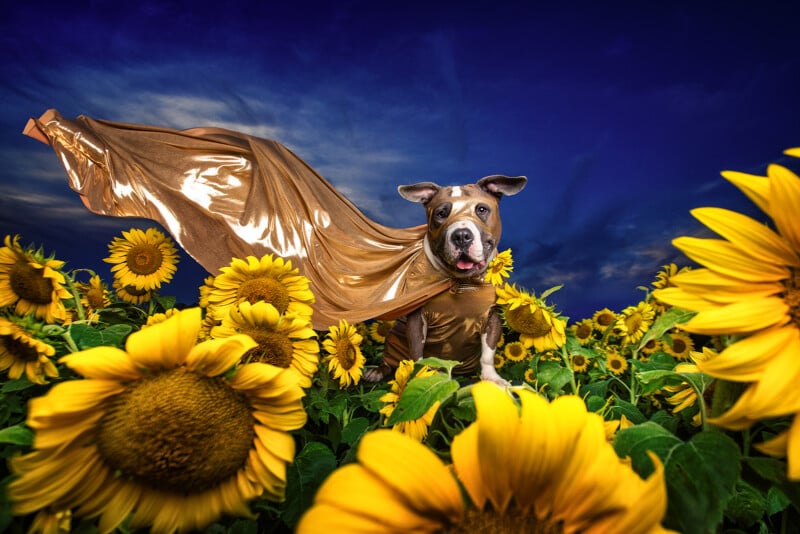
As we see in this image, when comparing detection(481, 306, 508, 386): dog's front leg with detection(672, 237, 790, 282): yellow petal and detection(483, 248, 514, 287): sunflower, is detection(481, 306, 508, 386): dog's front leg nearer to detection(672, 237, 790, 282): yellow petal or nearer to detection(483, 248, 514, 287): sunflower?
detection(483, 248, 514, 287): sunflower

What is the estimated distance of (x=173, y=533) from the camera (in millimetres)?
441

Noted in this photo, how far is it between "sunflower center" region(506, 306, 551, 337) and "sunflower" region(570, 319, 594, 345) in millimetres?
934

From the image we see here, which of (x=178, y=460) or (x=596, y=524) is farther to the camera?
(x=178, y=460)

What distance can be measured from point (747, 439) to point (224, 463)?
58 centimetres

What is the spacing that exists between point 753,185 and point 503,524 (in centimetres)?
40

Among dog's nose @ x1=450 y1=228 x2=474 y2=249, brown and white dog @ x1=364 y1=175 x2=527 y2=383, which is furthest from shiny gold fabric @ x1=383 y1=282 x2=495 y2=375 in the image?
dog's nose @ x1=450 y1=228 x2=474 y2=249

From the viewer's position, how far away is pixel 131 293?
77.7 inches

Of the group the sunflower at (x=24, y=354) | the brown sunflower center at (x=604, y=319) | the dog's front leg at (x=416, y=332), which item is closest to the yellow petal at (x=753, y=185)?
the sunflower at (x=24, y=354)

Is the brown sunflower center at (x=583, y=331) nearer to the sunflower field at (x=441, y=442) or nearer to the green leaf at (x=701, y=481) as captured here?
the sunflower field at (x=441, y=442)

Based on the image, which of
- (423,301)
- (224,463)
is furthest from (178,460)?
(423,301)

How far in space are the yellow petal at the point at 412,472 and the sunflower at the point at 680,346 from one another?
1852 millimetres

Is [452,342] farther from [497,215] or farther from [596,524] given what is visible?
[596,524]

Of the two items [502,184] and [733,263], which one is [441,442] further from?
[502,184]

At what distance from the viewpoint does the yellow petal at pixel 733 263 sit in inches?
15.4
